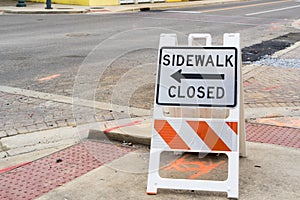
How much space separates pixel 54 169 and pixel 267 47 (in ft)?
32.5

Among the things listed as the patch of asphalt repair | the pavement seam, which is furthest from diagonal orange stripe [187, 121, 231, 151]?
the patch of asphalt repair

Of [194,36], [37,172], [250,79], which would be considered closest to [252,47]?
[250,79]

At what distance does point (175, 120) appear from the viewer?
14.9 ft

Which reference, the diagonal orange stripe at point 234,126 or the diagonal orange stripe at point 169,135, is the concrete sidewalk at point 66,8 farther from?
the diagonal orange stripe at point 234,126

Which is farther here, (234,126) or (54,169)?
(54,169)

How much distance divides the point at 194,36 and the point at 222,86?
2.23 feet

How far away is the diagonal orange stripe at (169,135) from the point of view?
14.9 feet

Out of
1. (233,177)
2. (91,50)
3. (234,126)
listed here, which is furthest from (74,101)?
(91,50)

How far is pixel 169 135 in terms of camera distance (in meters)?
4.54

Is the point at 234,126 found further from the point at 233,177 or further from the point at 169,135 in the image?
the point at 169,135

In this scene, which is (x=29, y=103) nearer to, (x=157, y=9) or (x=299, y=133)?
(x=299, y=133)

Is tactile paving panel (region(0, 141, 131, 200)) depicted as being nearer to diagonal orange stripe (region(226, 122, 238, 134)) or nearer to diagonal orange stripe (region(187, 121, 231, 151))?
diagonal orange stripe (region(187, 121, 231, 151))

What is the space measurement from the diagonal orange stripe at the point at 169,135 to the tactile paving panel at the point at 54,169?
773 millimetres

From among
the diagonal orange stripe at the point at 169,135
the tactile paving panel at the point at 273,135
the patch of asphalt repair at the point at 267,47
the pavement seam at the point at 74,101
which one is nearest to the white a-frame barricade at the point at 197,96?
the diagonal orange stripe at the point at 169,135
